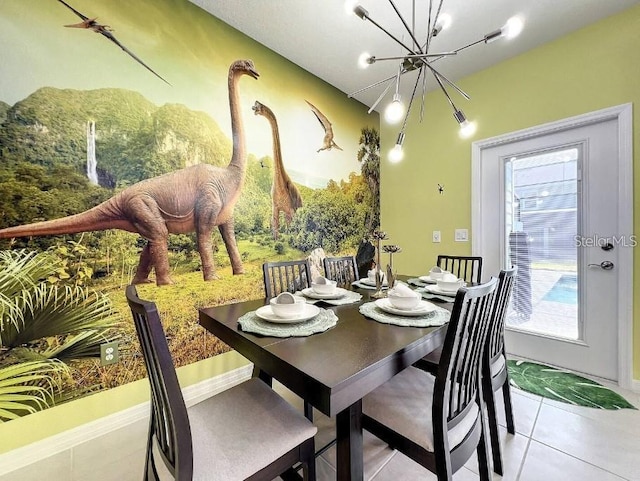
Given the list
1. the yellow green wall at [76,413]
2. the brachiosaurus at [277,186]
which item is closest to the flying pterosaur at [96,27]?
the brachiosaurus at [277,186]

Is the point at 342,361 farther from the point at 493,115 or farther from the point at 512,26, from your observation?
the point at 493,115

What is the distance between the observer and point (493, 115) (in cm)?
254

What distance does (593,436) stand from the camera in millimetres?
1495

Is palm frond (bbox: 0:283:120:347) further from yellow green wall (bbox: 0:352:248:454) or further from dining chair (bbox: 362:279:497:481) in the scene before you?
dining chair (bbox: 362:279:497:481)

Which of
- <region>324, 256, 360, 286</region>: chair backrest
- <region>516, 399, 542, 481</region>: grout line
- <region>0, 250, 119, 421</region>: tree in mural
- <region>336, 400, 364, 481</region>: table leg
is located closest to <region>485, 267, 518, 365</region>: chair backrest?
<region>516, 399, 542, 481</region>: grout line

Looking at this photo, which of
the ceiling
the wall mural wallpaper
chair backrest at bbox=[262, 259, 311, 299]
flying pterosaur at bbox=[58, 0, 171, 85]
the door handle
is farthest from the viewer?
the door handle

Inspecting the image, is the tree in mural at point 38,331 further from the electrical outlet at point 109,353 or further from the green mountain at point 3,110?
the green mountain at point 3,110

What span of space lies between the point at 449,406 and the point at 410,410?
16cm

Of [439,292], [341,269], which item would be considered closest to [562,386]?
[439,292]

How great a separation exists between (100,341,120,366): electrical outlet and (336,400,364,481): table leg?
4.68 feet

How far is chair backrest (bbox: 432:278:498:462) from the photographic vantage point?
0.86 m

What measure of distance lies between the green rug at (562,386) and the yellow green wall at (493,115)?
0.99ft

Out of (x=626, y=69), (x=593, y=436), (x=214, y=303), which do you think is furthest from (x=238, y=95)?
(x=593, y=436)

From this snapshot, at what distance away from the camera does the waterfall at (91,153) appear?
1518mm
